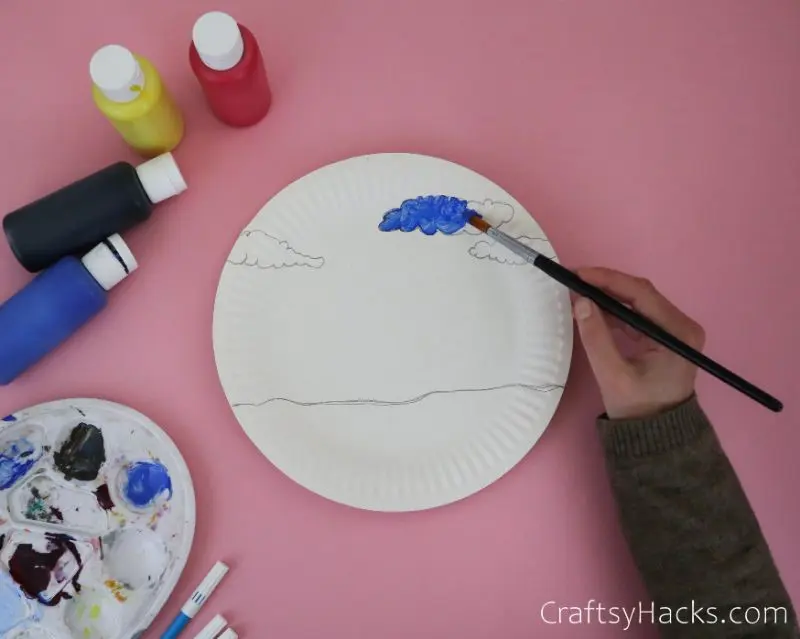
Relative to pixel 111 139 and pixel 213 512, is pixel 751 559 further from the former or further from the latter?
pixel 111 139

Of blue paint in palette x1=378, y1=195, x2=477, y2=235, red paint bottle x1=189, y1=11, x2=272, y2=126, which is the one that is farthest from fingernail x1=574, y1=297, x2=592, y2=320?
red paint bottle x1=189, y1=11, x2=272, y2=126

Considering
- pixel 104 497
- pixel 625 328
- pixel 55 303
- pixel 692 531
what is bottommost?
pixel 692 531

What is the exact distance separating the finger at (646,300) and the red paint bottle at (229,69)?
311 mm

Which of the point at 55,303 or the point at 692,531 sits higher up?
the point at 55,303

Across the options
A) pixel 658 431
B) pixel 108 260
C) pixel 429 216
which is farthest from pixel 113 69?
pixel 658 431

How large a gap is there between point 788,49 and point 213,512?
0.67 metres

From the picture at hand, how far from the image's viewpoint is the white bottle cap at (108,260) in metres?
0.61

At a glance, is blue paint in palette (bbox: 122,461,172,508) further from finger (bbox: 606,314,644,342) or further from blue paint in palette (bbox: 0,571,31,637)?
finger (bbox: 606,314,644,342)

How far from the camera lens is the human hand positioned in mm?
578

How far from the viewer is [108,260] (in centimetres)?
61

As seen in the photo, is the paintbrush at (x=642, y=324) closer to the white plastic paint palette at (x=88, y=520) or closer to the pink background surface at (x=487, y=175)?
the pink background surface at (x=487, y=175)

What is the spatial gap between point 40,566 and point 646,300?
50 centimetres

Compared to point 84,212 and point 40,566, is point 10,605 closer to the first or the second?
point 40,566

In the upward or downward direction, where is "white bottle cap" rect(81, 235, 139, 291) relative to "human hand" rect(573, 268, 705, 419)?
upward
